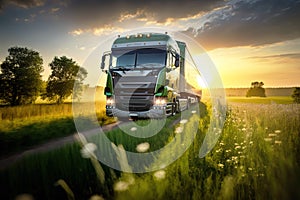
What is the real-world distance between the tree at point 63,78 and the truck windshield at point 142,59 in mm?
34379

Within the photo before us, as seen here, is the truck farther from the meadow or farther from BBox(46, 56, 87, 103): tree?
BBox(46, 56, 87, 103): tree

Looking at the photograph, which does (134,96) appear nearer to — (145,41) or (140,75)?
(140,75)

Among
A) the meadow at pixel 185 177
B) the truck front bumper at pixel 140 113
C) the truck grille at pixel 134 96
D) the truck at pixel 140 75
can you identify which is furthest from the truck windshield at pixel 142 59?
→ the meadow at pixel 185 177

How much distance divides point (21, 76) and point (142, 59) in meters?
36.1

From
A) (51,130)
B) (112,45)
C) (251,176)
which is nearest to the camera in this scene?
(251,176)

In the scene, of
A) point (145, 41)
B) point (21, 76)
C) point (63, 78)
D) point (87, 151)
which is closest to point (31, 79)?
point (21, 76)

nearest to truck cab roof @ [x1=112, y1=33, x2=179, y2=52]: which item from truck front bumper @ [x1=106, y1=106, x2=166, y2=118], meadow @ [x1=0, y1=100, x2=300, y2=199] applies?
truck front bumper @ [x1=106, y1=106, x2=166, y2=118]

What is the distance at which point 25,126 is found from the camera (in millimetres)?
8914

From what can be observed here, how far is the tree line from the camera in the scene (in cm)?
3853

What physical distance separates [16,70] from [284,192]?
150ft

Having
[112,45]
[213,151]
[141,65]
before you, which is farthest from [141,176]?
[112,45]

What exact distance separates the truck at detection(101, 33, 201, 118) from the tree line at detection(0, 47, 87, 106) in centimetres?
3223

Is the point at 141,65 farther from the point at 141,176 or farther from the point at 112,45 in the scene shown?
the point at 141,176

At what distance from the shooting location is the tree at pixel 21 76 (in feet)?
125
